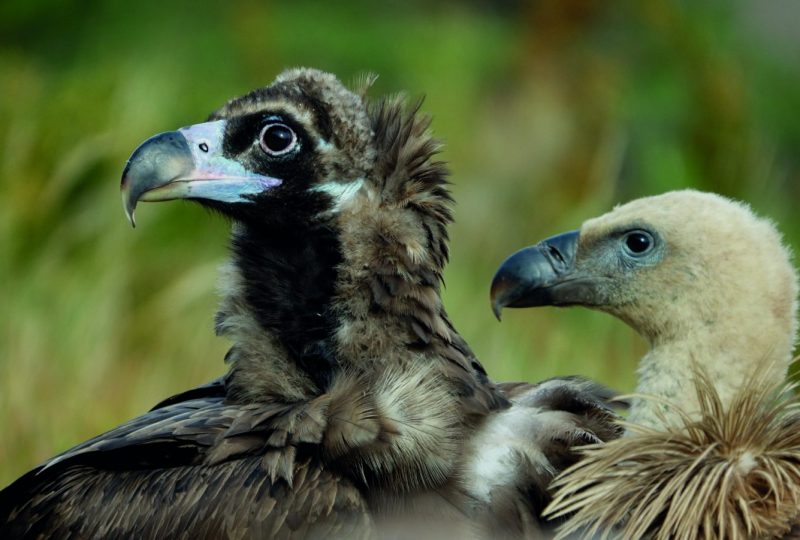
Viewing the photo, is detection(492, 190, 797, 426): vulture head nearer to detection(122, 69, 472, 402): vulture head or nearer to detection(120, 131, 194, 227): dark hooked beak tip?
detection(122, 69, 472, 402): vulture head

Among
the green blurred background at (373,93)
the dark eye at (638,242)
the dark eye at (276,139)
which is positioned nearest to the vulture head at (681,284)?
the dark eye at (638,242)

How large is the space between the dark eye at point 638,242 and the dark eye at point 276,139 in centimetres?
83

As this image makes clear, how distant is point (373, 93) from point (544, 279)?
483 centimetres

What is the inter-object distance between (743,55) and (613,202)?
1874 mm

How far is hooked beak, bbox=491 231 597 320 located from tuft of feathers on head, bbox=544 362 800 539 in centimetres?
55

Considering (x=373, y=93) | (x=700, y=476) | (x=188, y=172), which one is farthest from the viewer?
(x=373, y=93)

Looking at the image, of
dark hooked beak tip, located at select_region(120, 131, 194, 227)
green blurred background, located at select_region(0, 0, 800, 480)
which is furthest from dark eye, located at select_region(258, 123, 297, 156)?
green blurred background, located at select_region(0, 0, 800, 480)

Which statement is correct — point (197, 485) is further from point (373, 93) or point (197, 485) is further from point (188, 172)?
point (373, 93)

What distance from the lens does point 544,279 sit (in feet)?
11.8

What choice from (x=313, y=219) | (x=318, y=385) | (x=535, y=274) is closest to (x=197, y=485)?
(x=318, y=385)

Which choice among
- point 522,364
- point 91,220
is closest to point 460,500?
point 522,364

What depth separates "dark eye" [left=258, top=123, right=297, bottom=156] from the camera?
345 centimetres

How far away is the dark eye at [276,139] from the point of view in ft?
11.3

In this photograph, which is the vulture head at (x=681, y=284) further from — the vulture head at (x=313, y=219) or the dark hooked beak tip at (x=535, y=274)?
the vulture head at (x=313, y=219)
